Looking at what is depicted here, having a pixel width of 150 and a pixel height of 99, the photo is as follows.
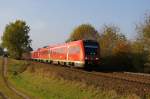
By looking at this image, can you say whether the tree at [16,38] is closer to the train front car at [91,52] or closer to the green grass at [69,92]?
the train front car at [91,52]

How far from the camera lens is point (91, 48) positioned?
39.9 m

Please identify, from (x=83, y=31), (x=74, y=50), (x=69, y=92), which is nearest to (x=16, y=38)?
(x=83, y=31)

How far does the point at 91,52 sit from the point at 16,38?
8188 cm

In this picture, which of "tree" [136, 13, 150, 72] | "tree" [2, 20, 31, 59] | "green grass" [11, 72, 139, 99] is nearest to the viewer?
"green grass" [11, 72, 139, 99]

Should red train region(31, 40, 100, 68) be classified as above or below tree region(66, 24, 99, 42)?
below

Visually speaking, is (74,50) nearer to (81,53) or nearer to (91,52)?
(81,53)

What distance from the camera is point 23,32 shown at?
121 meters

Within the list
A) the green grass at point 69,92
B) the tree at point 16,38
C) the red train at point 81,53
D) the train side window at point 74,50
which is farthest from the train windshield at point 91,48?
the tree at point 16,38

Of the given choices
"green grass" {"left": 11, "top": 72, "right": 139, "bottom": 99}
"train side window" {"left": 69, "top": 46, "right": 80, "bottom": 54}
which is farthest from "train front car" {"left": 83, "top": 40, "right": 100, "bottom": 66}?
"green grass" {"left": 11, "top": 72, "right": 139, "bottom": 99}

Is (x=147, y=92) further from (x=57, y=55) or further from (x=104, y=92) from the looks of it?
(x=57, y=55)

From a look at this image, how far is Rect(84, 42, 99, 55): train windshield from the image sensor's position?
39.5 meters

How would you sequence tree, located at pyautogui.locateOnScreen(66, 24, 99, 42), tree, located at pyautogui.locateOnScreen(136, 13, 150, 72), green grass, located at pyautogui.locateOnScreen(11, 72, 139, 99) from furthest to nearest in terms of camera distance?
1. tree, located at pyautogui.locateOnScreen(66, 24, 99, 42)
2. tree, located at pyautogui.locateOnScreen(136, 13, 150, 72)
3. green grass, located at pyautogui.locateOnScreen(11, 72, 139, 99)

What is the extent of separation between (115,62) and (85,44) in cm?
862

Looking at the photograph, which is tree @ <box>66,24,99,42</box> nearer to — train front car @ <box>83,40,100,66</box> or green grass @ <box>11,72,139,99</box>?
train front car @ <box>83,40,100,66</box>
